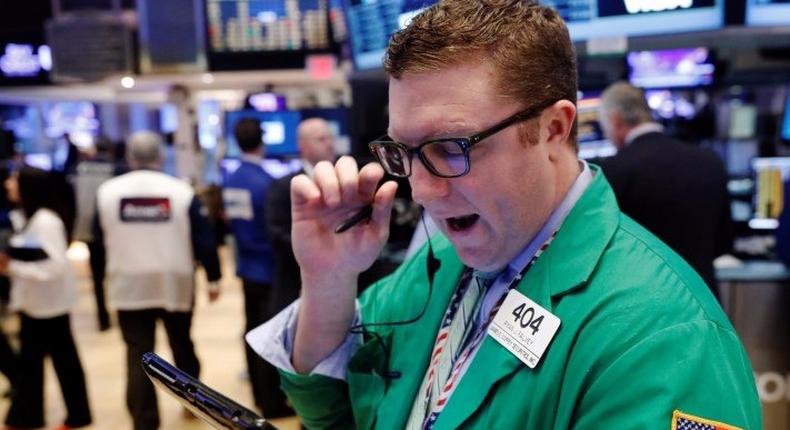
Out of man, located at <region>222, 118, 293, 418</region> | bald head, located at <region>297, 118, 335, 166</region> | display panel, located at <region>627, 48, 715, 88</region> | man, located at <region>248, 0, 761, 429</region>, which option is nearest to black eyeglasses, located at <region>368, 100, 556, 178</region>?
man, located at <region>248, 0, 761, 429</region>

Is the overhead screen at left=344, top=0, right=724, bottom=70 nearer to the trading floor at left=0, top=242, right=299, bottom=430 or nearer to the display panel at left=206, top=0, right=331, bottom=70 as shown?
the trading floor at left=0, top=242, right=299, bottom=430

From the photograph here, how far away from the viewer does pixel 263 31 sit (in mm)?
6848

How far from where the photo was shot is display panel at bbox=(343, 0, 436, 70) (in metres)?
3.65

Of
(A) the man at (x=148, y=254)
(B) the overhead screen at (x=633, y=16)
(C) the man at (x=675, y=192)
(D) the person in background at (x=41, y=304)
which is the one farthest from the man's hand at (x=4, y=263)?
(C) the man at (x=675, y=192)

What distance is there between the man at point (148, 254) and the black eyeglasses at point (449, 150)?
3231 millimetres

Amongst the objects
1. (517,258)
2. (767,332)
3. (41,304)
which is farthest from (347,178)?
(41,304)

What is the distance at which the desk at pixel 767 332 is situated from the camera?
3.38 metres

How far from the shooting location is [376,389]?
1.22m

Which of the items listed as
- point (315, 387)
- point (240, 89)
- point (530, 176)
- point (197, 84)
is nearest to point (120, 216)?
point (315, 387)

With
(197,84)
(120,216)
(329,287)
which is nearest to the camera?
(329,287)

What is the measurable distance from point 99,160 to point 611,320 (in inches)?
267

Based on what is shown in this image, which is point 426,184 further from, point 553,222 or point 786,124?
point 786,124

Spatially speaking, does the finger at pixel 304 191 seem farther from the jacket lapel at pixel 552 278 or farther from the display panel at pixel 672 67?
the display panel at pixel 672 67

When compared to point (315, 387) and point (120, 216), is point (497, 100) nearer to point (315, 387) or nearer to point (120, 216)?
point (315, 387)
